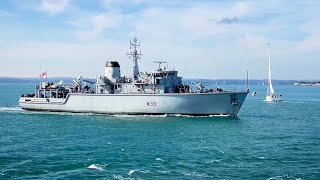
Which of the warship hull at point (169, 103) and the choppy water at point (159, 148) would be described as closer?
the choppy water at point (159, 148)

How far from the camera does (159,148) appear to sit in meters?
42.6

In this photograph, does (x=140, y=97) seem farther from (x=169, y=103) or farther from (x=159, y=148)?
(x=159, y=148)

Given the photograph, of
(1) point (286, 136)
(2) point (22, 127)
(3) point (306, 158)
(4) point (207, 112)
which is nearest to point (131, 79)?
(4) point (207, 112)

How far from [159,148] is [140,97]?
28692 mm

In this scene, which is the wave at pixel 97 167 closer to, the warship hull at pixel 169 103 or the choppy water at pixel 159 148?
the choppy water at pixel 159 148

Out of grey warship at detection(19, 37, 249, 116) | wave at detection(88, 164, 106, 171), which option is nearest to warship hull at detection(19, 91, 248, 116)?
grey warship at detection(19, 37, 249, 116)

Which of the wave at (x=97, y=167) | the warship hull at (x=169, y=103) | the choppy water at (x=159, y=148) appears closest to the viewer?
the choppy water at (x=159, y=148)

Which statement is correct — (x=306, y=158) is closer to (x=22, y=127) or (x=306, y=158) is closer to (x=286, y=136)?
(x=286, y=136)

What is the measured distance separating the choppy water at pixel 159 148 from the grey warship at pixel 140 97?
9.10 feet

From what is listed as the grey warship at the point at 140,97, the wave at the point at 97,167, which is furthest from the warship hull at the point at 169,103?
the wave at the point at 97,167

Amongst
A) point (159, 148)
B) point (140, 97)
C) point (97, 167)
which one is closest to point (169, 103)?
point (140, 97)

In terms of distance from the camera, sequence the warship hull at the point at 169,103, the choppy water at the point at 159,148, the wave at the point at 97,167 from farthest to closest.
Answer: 1. the warship hull at the point at 169,103
2. the wave at the point at 97,167
3. the choppy water at the point at 159,148

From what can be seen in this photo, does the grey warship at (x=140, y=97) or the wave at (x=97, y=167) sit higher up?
the grey warship at (x=140, y=97)

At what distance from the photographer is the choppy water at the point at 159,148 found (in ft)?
107
